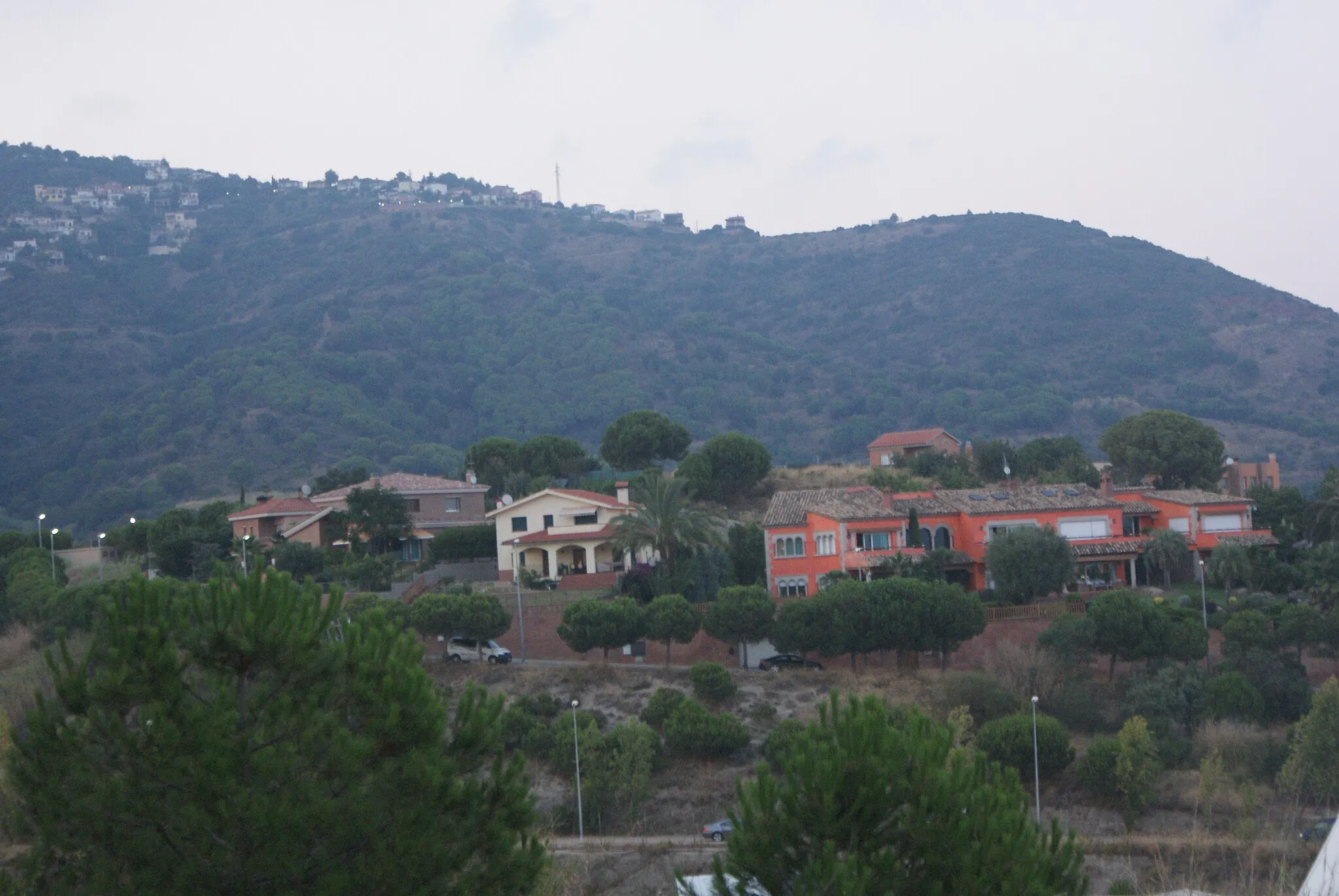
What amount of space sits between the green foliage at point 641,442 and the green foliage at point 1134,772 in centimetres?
4223

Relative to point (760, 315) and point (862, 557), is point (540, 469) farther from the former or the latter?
point (760, 315)

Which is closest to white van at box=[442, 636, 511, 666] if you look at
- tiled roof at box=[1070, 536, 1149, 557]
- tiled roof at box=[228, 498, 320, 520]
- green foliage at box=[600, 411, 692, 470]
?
tiled roof at box=[228, 498, 320, 520]

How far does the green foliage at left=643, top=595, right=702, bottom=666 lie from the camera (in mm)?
46188

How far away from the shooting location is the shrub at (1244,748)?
3784 cm

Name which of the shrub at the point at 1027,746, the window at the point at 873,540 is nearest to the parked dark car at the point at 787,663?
the window at the point at 873,540

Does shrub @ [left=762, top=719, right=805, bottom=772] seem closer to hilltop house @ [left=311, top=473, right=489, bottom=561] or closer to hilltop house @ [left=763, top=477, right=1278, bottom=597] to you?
hilltop house @ [left=763, top=477, right=1278, bottom=597]

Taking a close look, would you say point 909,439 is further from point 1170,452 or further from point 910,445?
point 1170,452

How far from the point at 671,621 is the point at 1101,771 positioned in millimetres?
15304

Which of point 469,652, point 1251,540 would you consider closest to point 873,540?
point 1251,540

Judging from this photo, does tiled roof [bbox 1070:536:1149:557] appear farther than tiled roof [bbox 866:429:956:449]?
No

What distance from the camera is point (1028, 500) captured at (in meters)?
56.2

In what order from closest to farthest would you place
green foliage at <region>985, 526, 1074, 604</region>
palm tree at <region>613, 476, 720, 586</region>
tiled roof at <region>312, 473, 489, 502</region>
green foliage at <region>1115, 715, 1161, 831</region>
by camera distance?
green foliage at <region>1115, 715, 1161, 831</region>
green foliage at <region>985, 526, 1074, 604</region>
palm tree at <region>613, 476, 720, 586</region>
tiled roof at <region>312, 473, 489, 502</region>

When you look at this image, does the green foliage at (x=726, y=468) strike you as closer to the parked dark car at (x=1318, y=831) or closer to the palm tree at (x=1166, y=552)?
the palm tree at (x=1166, y=552)

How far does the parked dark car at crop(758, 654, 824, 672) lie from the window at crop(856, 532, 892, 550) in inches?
299
